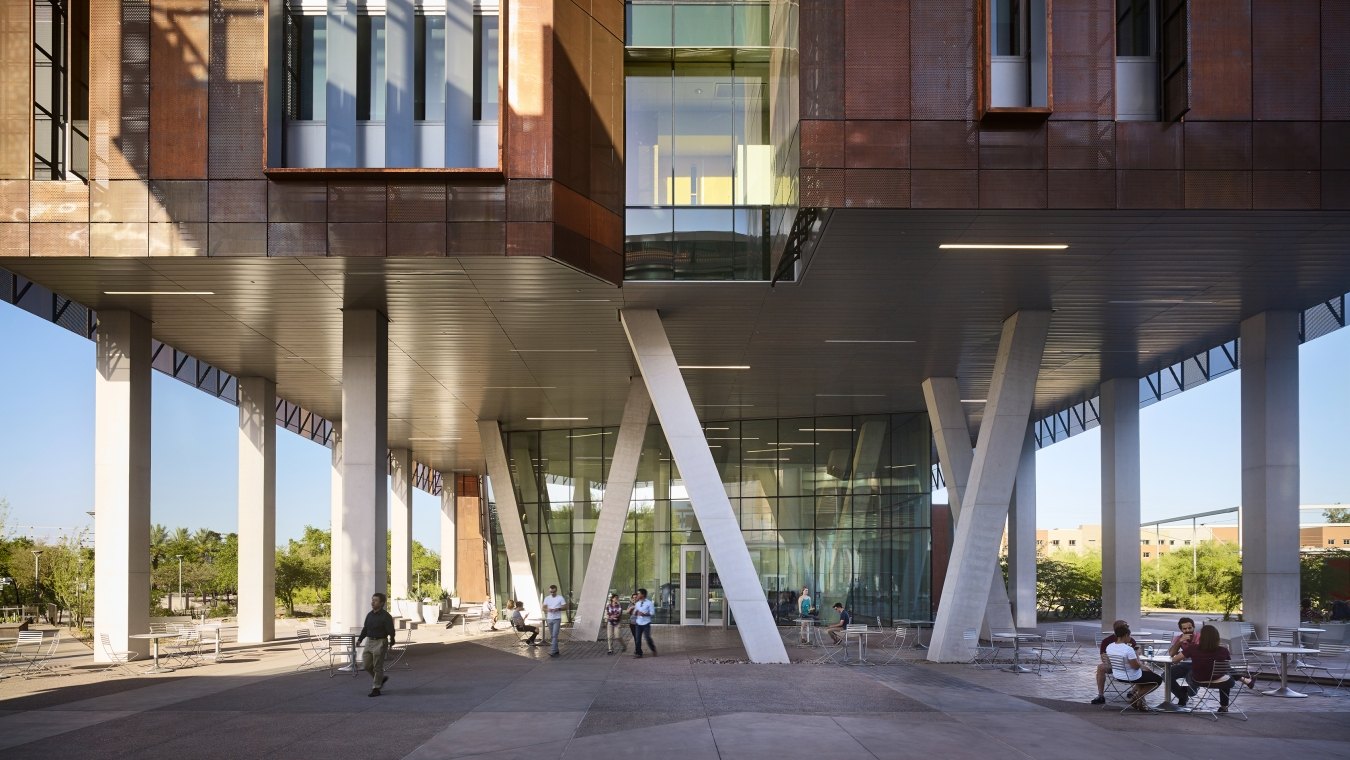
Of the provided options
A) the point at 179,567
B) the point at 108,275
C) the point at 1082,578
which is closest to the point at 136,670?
the point at 108,275

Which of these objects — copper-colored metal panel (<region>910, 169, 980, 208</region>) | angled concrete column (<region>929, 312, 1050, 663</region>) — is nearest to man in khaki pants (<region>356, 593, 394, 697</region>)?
copper-colored metal panel (<region>910, 169, 980, 208</region>)

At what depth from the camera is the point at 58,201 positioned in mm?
18688

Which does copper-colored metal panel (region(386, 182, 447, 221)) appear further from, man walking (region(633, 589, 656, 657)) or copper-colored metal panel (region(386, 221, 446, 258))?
man walking (region(633, 589, 656, 657))

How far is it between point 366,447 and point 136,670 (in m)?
6.05

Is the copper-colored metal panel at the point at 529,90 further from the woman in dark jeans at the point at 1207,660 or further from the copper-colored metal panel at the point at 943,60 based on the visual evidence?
the woman in dark jeans at the point at 1207,660

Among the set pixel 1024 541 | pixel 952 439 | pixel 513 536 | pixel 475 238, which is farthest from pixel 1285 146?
pixel 1024 541

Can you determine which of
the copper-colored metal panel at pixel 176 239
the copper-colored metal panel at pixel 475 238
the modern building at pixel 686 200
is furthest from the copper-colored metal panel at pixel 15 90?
the copper-colored metal panel at pixel 475 238

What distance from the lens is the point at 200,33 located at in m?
19.0

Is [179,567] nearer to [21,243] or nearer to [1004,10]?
[21,243]

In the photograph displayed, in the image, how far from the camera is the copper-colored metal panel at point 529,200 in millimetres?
18859

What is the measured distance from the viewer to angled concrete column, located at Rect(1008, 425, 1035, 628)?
4194 centimetres

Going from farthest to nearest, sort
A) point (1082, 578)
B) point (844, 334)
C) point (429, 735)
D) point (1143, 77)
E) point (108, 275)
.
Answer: point (1082, 578) → point (844, 334) → point (108, 275) → point (1143, 77) → point (429, 735)

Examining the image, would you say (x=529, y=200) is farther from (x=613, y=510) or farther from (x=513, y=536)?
(x=513, y=536)

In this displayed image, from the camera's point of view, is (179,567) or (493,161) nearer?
(493,161)
